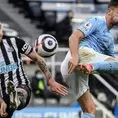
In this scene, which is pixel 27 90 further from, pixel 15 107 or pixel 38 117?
pixel 38 117

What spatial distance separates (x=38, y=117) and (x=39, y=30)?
397 cm

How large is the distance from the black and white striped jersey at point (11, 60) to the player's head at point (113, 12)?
35.9 inches

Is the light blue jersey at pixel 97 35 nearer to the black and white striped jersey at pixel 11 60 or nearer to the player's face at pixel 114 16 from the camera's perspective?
the player's face at pixel 114 16

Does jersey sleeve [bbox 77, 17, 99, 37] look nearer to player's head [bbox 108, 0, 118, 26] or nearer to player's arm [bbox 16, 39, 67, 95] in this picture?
player's head [bbox 108, 0, 118, 26]

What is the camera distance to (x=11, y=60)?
680cm

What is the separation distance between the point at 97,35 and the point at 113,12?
1.00 feet

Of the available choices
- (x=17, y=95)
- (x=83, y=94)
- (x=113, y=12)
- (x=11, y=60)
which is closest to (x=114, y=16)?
(x=113, y=12)

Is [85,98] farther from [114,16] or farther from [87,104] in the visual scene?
[114,16]

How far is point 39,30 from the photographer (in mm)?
15977

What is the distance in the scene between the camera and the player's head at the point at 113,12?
6551 mm

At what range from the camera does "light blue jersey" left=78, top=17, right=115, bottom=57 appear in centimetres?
656

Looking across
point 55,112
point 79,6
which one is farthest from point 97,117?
point 79,6

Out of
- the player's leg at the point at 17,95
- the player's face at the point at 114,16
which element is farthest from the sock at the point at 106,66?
the player's leg at the point at 17,95

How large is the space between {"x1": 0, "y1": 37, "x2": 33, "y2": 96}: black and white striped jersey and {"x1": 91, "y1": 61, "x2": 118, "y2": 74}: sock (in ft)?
3.28
